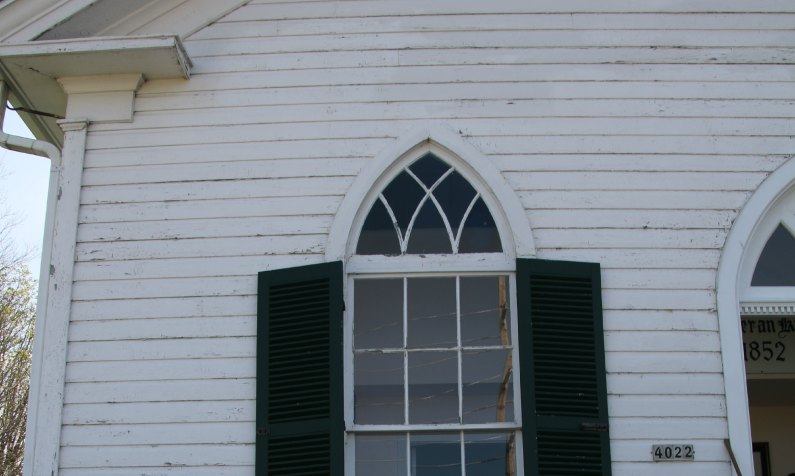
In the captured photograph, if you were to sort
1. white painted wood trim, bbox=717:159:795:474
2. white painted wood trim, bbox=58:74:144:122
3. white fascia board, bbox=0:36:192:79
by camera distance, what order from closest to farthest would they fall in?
1. white painted wood trim, bbox=717:159:795:474
2. white fascia board, bbox=0:36:192:79
3. white painted wood trim, bbox=58:74:144:122

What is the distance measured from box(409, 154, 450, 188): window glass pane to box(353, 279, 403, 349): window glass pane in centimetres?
77

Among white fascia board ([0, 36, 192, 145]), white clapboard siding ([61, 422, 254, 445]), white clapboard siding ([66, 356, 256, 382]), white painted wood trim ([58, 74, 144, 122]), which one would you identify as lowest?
white clapboard siding ([61, 422, 254, 445])

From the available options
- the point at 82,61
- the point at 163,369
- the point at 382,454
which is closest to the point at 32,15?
the point at 82,61

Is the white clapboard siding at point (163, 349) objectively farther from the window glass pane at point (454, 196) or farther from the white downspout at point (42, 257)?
the window glass pane at point (454, 196)

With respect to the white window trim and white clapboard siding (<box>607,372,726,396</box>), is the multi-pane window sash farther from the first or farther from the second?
white clapboard siding (<box>607,372,726,396</box>)

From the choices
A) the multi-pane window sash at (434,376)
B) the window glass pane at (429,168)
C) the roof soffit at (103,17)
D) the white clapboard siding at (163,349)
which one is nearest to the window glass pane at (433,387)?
the multi-pane window sash at (434,376)

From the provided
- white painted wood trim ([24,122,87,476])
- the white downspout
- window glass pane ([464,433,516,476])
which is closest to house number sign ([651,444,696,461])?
window glass pane ([464,433,516,476])

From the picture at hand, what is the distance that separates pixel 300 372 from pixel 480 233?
1.57 metres

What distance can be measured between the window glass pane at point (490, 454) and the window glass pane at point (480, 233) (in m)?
1.25

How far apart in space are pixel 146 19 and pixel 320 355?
9.59ft

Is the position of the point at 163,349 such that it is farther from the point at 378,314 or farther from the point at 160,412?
the point at 378,314

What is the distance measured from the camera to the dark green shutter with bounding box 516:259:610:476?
20.8ft

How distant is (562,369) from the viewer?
6480 millimetres

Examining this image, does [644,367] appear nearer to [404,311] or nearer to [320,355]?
[404,311]
